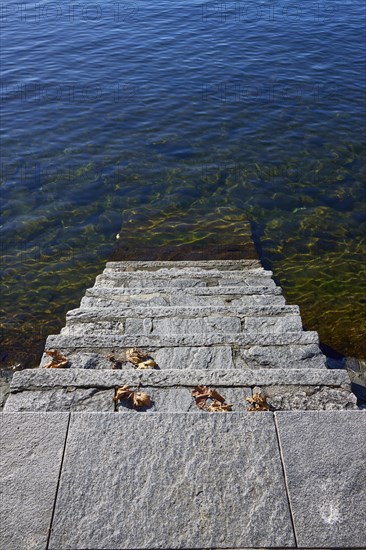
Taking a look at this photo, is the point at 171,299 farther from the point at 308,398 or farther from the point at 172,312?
Answer: the point at 308,398

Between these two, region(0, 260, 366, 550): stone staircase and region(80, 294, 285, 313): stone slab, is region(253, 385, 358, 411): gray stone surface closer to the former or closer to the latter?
region(0, 260, 366, 550): stone staircase

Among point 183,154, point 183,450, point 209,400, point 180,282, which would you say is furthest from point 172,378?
point 183,154

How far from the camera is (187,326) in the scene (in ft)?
22.8

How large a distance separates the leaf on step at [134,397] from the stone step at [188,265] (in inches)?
212

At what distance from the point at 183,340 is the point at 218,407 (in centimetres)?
139

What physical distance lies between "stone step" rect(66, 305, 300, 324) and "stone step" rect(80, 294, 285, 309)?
43 centimetres

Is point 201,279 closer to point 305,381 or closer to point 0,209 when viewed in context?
point 305,381

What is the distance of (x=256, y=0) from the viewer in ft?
92.2

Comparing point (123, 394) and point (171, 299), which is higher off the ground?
point (123, 394)

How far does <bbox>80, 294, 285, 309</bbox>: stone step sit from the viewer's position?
312 inches

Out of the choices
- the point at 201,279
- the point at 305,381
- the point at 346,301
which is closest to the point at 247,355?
the point at 305,381

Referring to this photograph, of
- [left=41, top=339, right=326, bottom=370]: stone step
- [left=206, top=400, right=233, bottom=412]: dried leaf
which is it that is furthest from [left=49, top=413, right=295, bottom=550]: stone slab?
[left=41, top=339, right=326, bottom=370]: stone step

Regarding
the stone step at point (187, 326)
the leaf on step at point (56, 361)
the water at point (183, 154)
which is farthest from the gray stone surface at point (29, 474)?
the water at point (183, 154)

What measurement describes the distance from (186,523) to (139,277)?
589cm
